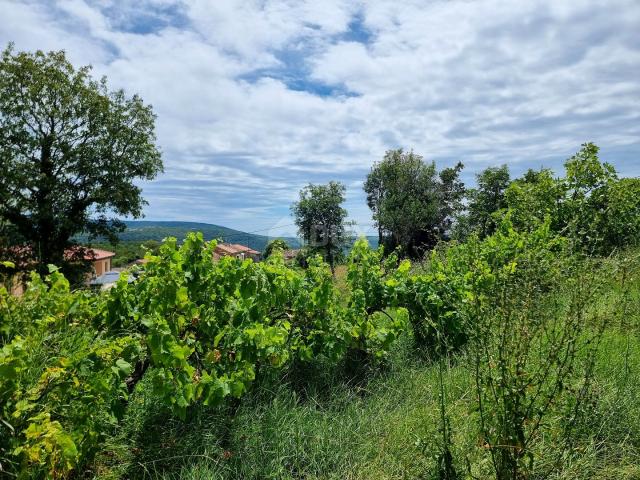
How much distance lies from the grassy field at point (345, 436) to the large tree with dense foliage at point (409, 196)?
2699cm

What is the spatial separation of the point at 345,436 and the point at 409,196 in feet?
99.9

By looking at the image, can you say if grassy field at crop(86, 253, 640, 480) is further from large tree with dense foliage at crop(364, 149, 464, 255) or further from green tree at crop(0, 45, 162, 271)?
large tree with dense foliage at crop(364, 149, 464, 255)

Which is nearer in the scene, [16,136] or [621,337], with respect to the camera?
[621,337]

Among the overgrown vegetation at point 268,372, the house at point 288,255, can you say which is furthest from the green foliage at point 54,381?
the house at point 288,255

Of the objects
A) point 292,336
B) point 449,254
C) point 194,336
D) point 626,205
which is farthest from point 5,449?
point 626,205

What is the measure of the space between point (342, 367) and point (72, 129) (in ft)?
72.5

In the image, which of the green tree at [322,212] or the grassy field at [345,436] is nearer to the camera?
the grassy field at [345,436]

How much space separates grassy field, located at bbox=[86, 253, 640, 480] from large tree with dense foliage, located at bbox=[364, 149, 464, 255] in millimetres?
26991

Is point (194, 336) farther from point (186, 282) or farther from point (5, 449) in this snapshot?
point (5, 449)

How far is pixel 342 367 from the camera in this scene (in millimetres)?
3738

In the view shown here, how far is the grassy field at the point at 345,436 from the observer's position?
2.38 meters

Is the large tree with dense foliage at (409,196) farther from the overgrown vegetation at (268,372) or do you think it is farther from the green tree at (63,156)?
the overgrown vegetation at (268,372)

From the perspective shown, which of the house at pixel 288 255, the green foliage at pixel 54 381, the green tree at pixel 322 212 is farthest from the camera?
the green tree at pixel 322 212

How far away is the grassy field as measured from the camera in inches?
93.9
